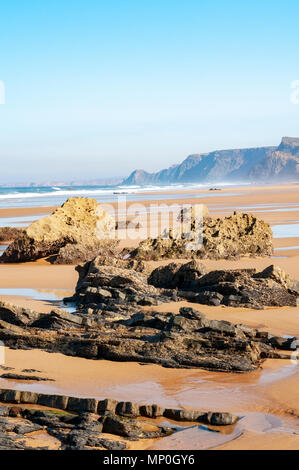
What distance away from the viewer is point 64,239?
15320mm

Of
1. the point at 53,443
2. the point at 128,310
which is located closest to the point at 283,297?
the point at 128,310

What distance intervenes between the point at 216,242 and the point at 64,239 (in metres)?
4.15

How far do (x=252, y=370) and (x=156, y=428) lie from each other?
5.88 feet

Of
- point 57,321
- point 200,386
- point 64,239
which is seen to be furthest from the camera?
point 64,239

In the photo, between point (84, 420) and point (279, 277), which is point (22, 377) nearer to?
point (84, 420)

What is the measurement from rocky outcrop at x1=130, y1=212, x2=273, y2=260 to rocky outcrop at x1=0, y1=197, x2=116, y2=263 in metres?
1.25

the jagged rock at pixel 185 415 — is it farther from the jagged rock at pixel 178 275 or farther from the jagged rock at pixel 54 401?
the jagged rock at pixel 178 275

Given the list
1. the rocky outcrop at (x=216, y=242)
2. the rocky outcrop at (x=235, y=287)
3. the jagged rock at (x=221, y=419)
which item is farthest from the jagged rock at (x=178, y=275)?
the jagged rock at (x=221, y=419)

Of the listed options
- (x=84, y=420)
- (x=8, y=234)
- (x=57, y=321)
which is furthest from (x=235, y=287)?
(x=8, y=234)

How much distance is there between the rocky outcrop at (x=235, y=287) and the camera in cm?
910

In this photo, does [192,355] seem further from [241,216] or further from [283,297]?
[241,216]

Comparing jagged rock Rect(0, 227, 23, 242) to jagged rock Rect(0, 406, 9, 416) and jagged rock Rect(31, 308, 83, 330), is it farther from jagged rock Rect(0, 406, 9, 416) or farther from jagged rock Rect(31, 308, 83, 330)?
jagged rock Rect(0, 406, 9, 416)

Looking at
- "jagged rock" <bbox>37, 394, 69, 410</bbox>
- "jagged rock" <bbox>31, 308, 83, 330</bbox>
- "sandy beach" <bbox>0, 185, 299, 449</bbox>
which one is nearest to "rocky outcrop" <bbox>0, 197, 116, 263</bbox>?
"jagged rock" <bbox>31, 308, 83, 330</bbox>

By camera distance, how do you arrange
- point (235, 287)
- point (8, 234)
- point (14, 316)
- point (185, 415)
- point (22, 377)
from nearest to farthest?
point (185, 415)
point (22, 377)
point (14, 316)
point (235, 287)
point (8, 234)
